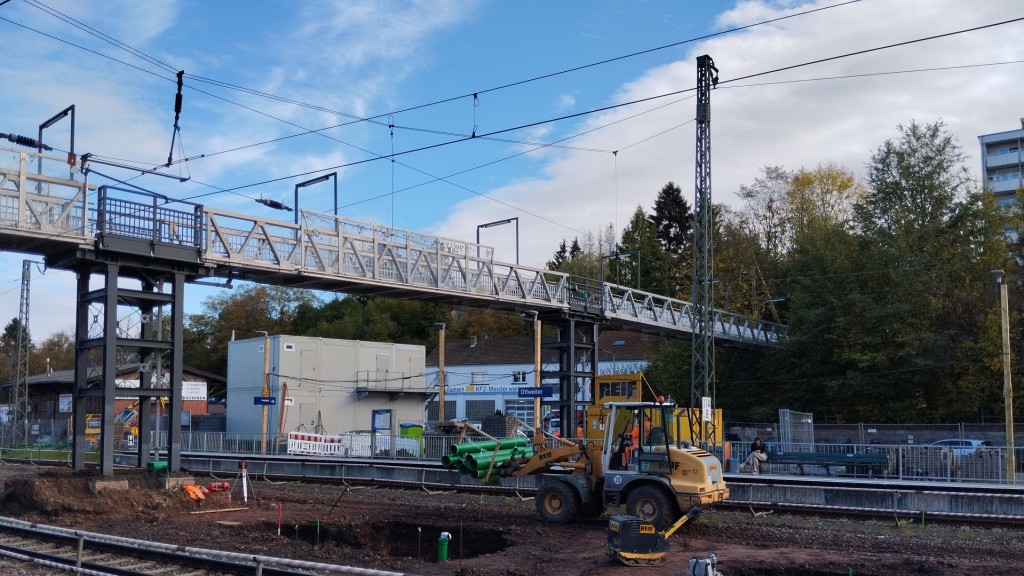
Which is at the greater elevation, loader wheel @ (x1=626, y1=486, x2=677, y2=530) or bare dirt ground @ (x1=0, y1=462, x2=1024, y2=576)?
loader wheel @ (x1=626, y1=486, x2=677, y2=530)

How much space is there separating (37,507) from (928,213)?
43.8 meters

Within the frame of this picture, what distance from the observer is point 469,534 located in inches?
702

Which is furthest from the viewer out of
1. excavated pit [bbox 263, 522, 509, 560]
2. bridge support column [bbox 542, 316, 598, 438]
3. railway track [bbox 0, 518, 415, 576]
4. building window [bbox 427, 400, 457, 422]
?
building window [bbox 427, 400, 457, 422]

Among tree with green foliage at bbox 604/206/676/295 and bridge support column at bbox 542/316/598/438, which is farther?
tree with green foliage at bbox 604/206/676/295

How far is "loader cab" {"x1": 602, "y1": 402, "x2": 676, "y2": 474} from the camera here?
17.0 meters

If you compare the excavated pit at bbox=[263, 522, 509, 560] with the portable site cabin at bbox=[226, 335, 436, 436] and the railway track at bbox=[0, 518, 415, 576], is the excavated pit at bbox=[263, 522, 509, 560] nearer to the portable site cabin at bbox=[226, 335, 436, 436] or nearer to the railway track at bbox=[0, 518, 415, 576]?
the railway track at bbox=[0, 518, 415, 576]

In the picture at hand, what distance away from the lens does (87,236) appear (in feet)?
72.6

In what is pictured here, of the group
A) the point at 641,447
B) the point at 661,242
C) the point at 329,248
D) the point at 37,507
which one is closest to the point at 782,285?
the point at 661,242

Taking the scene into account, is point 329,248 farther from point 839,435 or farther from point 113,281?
point 839,435

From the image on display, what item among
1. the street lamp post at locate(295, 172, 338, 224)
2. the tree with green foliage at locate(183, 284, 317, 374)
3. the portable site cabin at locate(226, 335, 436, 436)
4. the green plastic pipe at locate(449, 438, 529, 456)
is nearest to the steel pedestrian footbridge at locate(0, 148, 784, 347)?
the street lamp post at locate(295, 172, 338, 224)

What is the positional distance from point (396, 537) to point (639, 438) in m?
5.46

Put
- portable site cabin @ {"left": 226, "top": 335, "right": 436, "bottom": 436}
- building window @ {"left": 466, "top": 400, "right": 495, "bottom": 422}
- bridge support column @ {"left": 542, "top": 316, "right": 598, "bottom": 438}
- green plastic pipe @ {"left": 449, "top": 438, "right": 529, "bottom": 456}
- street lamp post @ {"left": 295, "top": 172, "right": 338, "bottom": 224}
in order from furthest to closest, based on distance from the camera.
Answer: building window @ {"left": 466, "top": 400, "right": 495, "bottom": 422} < portable site cabin @ {"left": 226, "top": 335, "right": 436, "bottom": 436} < bridge support column @ {"left": 542, "top": 316, "right": 598, "bottom": 438} < street lamp post @ {"left": 295, "top": 172, "right": 338, "bottom": 224} < green plastic pipe @ {"left": 449, "top": 438, "right": 529, "bottom": 456}

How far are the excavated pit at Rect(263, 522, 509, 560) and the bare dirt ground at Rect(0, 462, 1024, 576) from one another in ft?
0.10

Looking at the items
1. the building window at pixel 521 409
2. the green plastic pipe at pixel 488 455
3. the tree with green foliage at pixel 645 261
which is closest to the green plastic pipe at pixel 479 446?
the green plastic pipe at pixel 488 455
